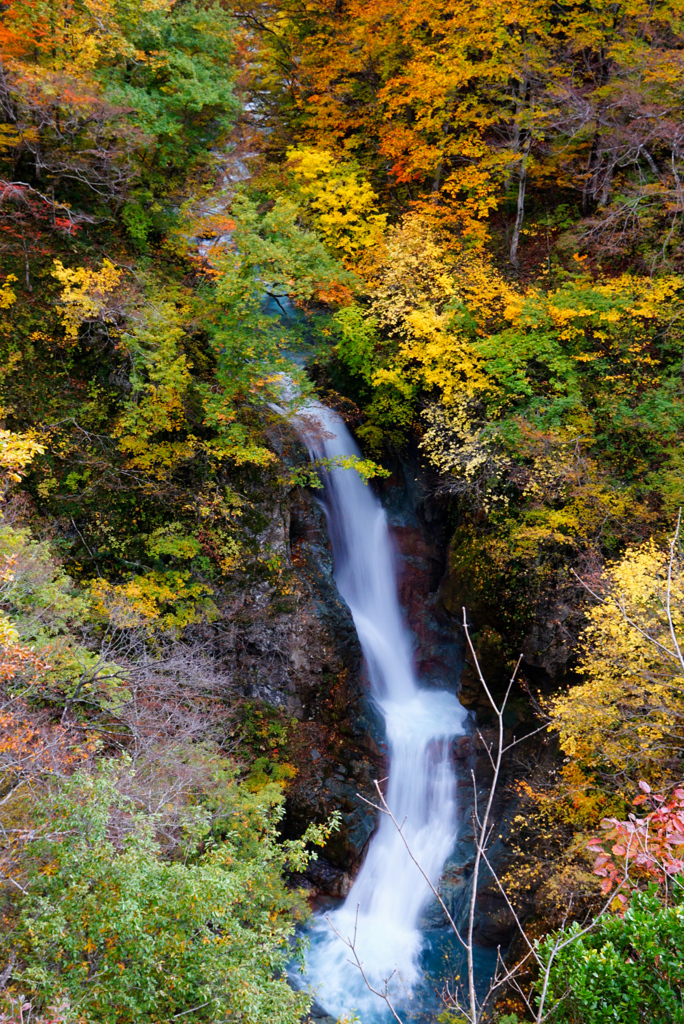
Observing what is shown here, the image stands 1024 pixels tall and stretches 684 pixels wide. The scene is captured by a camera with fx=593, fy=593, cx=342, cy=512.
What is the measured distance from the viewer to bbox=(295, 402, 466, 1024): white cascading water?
36.3 ft

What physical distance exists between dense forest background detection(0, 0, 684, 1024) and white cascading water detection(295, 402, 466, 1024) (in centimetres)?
142

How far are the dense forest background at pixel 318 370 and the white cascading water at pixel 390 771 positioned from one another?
1419 millimetres

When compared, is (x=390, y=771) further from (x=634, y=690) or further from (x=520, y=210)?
(x=520, y=210)

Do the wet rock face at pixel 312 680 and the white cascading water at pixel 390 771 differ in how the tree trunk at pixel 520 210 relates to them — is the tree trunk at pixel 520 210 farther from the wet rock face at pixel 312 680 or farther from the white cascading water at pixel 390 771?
the wet rock face at pixel 312 680

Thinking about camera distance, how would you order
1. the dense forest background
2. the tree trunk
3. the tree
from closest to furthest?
1. the tree
2. the dense forest background
3. the tree trunk

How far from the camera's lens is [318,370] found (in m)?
15.5

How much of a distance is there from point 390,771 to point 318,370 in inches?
394

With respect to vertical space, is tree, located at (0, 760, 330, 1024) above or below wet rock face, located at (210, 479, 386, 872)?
above

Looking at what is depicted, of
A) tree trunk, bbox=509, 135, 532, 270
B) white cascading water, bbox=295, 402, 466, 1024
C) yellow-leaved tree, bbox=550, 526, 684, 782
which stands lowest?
white cascading water, bbox=295, 402, 466, 1024

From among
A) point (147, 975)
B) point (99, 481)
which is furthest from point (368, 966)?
point (99, 481)

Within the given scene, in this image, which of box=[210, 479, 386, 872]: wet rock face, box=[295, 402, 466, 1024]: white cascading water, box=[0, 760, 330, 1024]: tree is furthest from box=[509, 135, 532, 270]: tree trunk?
box=[0, 760, 330, 1024]: tree

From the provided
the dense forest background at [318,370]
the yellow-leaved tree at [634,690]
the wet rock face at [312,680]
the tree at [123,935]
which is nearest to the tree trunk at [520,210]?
the dense forest background at [318,370]

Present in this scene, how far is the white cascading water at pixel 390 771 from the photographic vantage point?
11078 millimetres

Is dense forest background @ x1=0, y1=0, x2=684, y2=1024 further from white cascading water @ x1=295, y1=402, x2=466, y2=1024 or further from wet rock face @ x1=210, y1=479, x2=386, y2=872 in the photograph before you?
white cascading water @ x1=295, y1=402, x2=466, y2=1024
